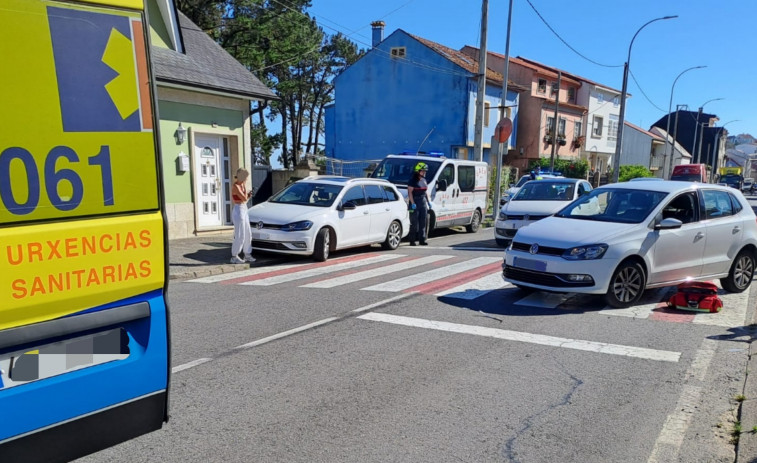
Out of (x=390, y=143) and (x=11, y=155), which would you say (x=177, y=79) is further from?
(x=390, y=143)

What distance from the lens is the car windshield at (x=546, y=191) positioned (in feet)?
45.2

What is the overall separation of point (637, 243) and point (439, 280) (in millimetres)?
3147

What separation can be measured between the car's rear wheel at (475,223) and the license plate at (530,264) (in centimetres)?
958

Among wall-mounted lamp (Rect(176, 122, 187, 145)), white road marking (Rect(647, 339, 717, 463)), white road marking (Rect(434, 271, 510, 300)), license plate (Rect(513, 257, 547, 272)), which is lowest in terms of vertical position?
white road marking (Rect(434, 271, 510, 300))

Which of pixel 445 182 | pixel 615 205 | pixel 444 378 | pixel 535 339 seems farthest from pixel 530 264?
pixel 445 182

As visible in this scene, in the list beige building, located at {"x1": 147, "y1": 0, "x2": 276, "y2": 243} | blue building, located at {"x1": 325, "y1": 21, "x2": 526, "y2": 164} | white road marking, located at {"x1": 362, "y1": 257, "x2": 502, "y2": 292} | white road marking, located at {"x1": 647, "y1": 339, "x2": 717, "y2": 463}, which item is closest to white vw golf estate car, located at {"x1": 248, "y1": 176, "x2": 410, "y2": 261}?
white road marking, located at {"x1": 362, "y1": 257, "x2": 502, "y2": 292}

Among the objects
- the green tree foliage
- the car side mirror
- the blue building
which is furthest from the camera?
the green tree foliage

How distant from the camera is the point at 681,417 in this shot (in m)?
4.18

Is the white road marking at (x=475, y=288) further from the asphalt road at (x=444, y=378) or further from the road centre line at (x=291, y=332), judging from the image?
the road centre line at (x=291, y=332)

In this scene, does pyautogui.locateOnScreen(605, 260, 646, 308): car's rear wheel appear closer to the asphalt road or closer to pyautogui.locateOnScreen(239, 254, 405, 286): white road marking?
the asphalt road

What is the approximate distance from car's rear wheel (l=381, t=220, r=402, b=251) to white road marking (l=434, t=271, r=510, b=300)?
3.82 m

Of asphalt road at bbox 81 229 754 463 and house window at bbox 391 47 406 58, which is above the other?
house window at bbox 391 47 406 58

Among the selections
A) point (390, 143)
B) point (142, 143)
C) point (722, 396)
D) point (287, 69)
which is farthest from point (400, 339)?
point (287, 69)

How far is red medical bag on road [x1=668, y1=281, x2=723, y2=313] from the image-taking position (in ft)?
23.4
